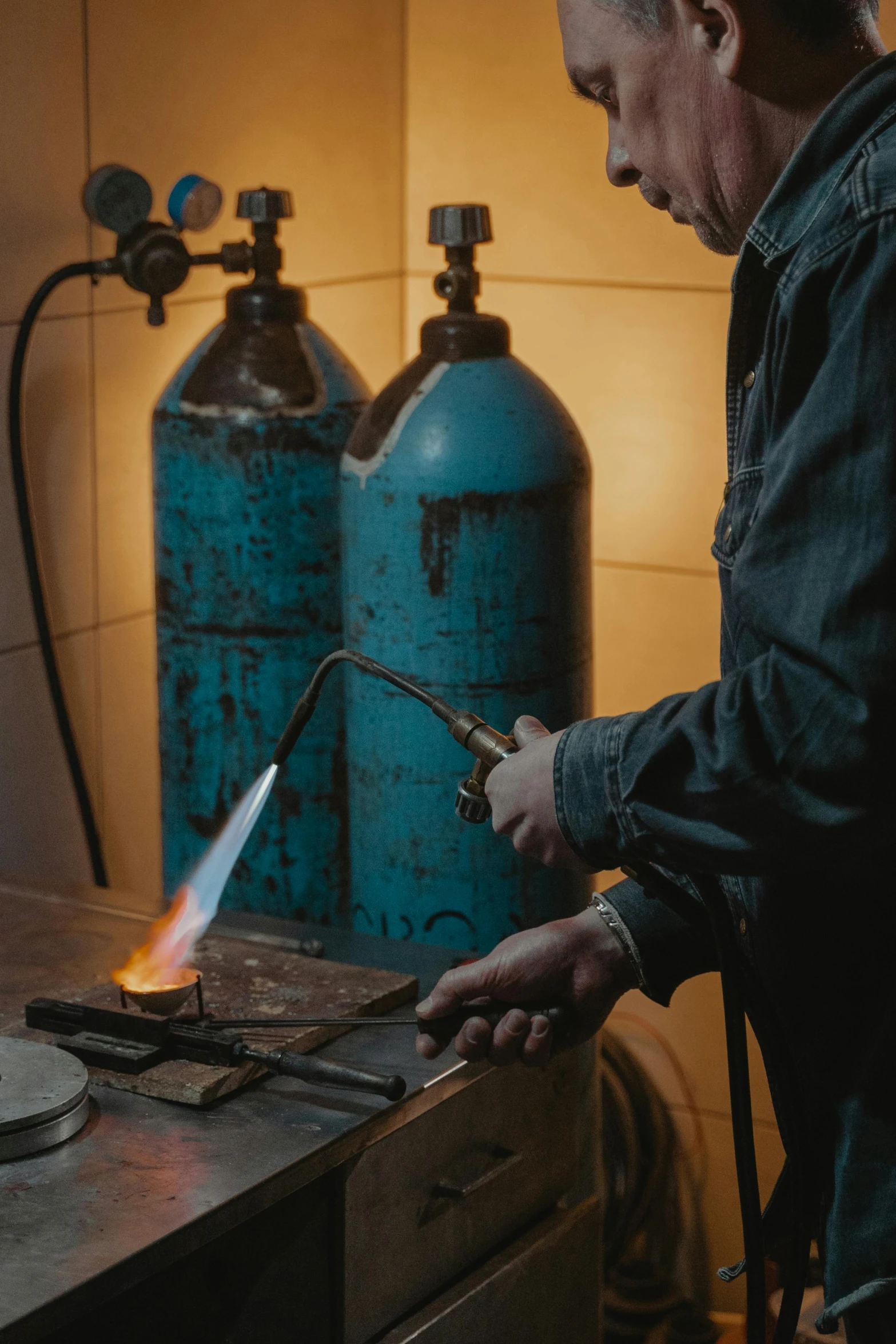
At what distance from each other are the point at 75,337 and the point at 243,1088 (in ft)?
3.54

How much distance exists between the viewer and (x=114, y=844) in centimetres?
209

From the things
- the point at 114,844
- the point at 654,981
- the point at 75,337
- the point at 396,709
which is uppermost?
the point at 75,337

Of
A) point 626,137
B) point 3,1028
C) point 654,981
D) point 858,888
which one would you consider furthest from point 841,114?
point 3,1028

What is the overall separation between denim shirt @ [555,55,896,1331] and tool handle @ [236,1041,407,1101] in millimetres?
260

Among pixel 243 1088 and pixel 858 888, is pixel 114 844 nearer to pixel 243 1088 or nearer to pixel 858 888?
pixel 243 1088

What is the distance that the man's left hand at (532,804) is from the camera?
0.96 m

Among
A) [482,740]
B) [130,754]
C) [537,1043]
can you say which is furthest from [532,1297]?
[130,754]

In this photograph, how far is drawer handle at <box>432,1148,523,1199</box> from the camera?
1177 mm

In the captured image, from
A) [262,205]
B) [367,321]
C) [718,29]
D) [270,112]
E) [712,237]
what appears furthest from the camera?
[367,321]

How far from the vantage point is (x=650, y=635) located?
2.37 meters

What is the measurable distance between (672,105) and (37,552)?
110 centimetres

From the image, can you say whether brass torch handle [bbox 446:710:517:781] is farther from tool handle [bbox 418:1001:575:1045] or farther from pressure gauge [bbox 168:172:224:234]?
pressure gauge [bbox 168:172:224:234]

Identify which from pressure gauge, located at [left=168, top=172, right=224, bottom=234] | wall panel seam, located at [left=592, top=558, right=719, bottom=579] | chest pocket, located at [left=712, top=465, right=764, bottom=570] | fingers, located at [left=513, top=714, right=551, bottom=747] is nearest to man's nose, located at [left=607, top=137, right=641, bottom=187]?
chest pocket, located at [left=712, top=465, right=764, bottom=570]

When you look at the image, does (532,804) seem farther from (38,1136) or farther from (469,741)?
(38,1136)
